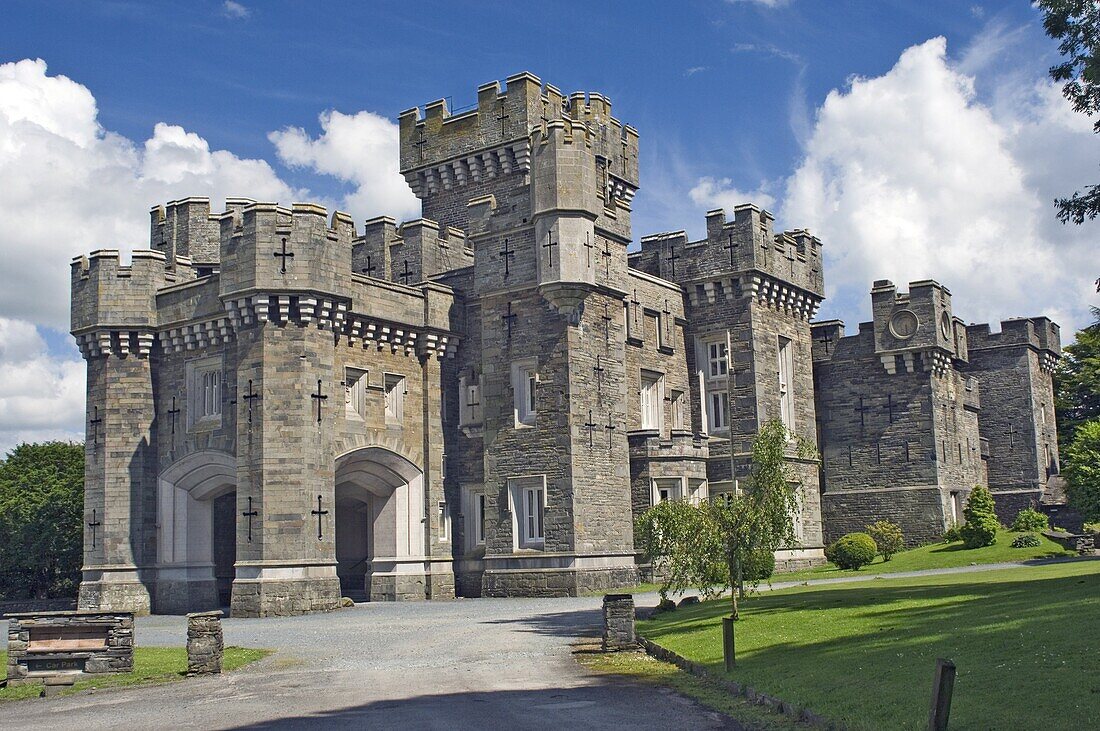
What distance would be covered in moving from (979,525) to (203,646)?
102 ft

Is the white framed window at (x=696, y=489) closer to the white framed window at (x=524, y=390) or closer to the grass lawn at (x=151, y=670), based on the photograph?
the white framed window at (x=524, y=390)

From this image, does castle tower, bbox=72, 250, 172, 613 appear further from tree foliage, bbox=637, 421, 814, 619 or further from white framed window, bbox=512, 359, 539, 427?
tree foliage, bbox=637, 421, 814, 619

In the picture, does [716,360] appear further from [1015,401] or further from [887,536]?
[1015,401]


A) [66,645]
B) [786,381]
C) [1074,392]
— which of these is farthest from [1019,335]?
[66,645]

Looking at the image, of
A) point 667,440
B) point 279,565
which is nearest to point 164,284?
point 279,565

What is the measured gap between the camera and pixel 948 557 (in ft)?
131

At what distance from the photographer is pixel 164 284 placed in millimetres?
38688

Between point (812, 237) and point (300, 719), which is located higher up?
point (812, 237)

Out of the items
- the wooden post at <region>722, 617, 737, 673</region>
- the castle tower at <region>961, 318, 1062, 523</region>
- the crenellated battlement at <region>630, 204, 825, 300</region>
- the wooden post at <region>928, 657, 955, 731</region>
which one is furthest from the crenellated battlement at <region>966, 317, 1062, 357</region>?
the wooden post at <region>928, 657, 955, 731</region>

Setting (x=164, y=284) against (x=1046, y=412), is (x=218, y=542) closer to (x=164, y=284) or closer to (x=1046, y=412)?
(x=164, y=284)

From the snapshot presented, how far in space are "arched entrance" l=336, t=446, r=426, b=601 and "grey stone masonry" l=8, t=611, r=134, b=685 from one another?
16514 mm

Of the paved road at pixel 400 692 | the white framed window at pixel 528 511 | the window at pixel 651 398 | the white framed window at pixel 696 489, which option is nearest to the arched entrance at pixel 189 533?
the white framed window at pixel 528 511

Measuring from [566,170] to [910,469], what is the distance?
780 inches

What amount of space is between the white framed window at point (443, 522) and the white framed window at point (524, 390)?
14.1ft
